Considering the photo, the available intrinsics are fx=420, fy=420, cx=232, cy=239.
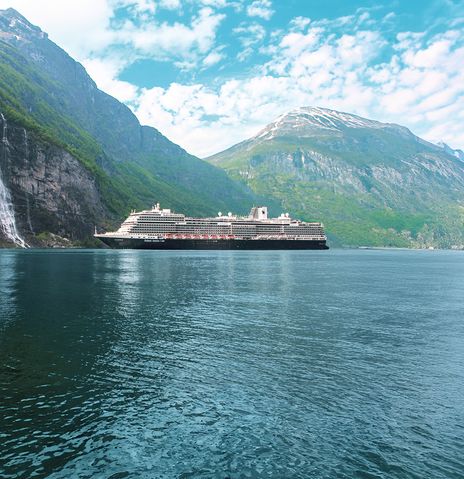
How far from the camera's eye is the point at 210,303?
58.5m

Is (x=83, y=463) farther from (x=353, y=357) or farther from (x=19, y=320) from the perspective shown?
(x=19, y=320)

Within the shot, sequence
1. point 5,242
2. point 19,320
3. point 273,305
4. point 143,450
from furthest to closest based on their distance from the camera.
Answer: point 5,242, point 273,305, point 19,320, point 143,450

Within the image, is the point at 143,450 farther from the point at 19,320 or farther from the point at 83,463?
the point at 19,320

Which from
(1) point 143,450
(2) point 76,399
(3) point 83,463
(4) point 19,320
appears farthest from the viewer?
(4) point 19,320

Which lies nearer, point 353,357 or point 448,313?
point 353,357

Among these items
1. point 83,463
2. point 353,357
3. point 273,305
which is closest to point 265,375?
point 353,357

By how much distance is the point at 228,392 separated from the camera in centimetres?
2584

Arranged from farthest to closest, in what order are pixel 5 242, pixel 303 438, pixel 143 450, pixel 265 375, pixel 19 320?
pixel 5 242 < pixel 19 320 < pixel 265 375 < pixel 303 438 < pixel 143 450

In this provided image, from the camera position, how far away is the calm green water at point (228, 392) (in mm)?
18281

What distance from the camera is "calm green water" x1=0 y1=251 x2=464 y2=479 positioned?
1828cm

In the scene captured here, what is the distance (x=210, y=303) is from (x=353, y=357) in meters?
Answer: 27.9

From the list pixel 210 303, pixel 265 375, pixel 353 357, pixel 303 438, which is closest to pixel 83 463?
pixel 303 438

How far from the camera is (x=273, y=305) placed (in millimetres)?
57594

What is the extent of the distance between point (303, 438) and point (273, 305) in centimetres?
3732
